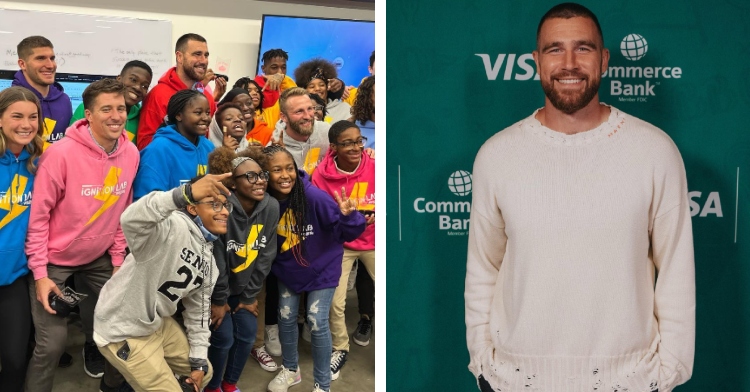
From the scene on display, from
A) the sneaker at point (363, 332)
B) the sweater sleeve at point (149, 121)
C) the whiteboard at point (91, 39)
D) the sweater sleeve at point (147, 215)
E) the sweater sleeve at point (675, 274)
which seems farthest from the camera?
the whiteboard at point (91, 39)

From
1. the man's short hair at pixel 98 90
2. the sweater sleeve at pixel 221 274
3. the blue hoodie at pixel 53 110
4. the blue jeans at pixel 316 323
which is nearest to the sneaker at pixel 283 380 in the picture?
the blue jeans at pixel 316 323

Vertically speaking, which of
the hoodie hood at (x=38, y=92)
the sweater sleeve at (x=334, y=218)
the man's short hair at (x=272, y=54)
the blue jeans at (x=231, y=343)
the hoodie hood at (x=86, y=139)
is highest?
the man's short hair at (x=272, y=54)

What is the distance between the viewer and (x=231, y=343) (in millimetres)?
3049

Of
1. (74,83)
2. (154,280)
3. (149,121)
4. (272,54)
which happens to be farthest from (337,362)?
(74,83)

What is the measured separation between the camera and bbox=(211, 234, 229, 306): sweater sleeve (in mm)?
2885

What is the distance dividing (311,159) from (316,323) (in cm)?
106

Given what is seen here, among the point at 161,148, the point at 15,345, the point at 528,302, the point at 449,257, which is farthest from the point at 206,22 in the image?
the point at 528,302

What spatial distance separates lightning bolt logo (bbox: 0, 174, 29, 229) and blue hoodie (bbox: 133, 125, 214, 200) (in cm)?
47

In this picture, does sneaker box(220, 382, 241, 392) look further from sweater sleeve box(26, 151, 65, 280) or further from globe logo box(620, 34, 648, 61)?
globe logo box(620, 34, 648, 61)

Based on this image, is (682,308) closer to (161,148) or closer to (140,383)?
(140,383)

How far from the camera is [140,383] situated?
2568mm

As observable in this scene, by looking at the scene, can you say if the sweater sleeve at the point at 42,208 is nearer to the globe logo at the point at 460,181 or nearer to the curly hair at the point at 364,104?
the globe logo at the point at 460,181

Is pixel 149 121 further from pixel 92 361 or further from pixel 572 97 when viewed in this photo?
pixel 572 97

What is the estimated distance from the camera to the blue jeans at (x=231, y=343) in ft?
9.91
